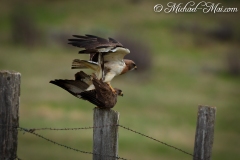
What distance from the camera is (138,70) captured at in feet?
86.6

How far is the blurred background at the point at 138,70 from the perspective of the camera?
17.2 meters

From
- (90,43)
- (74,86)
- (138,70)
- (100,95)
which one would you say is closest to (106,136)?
A: (100,95)

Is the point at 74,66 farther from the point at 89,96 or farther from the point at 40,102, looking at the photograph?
the point at 40,102

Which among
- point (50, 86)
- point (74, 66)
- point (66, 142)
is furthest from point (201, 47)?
point (74, 66)

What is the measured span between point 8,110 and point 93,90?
797 mm

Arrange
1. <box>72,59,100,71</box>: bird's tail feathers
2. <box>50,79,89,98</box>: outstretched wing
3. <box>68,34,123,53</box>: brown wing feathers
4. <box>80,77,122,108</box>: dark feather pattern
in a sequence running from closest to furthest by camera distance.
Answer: <box>80,77,122,108</box>: dark feather pattern, <box>50,79,89,98</box>: outstretched wing, <box>68,34,123,53</box>: brown wing feathers, <box>72,59,100,71</box>: bird's tail feathers

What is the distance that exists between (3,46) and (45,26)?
6.02m

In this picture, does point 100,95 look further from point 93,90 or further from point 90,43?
point 90,43

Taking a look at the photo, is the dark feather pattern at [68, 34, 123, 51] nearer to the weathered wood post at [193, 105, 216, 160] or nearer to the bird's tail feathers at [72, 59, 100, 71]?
the bird's tail feathers at [72, 59, 100, 71]

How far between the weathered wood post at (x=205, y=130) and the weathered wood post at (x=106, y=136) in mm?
675

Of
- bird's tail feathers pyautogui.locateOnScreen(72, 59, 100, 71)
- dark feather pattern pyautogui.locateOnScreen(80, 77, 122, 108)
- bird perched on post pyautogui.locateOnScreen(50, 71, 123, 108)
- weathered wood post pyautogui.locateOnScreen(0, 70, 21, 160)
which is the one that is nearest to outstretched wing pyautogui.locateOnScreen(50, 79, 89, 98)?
bird perched on post pyautogui.locateOnScreen(50, 71, 123, 108)

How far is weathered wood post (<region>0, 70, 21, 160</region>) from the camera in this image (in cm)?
498

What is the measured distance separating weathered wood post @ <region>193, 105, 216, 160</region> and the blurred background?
9.07 m

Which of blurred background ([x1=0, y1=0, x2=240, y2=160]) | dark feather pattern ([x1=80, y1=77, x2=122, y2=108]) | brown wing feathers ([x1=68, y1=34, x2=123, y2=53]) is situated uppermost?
blurred background ([x1=0, y1=0, x2=240, y2=160])
